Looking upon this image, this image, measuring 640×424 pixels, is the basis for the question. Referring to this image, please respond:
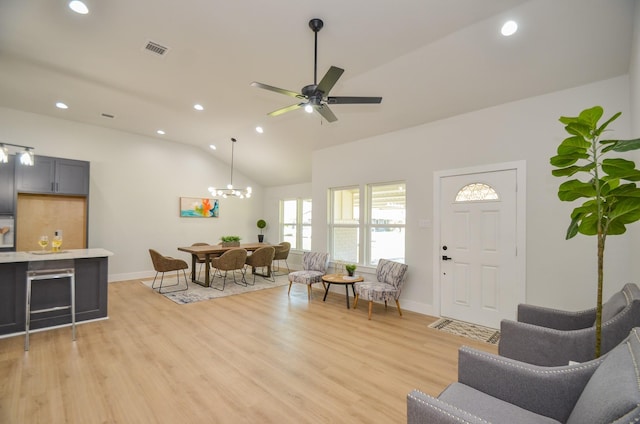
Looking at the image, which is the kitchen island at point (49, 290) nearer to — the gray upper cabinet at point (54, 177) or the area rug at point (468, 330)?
the gray upper cabinet at point (54, 177)

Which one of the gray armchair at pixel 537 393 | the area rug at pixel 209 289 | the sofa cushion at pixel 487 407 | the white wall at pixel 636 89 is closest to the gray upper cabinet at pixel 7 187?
the area rug at pixel 209 289

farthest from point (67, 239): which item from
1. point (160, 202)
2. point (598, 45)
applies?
point (598, 45)

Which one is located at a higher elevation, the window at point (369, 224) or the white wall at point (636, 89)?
the white wall at point (636, 89)

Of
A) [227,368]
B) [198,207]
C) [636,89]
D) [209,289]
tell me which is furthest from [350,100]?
[198,207]

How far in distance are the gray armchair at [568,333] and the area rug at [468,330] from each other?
1.15 meters

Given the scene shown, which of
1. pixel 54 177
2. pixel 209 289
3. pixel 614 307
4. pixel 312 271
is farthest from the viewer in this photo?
pixel 209 289

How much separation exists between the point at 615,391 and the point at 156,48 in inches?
179

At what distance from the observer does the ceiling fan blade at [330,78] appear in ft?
7.84

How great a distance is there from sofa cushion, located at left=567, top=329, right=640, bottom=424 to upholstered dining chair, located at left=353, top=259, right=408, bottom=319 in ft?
10.1

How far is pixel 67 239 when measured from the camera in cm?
594

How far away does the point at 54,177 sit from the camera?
5.57 meters

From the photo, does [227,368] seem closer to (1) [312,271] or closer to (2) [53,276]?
(2) [53,276]

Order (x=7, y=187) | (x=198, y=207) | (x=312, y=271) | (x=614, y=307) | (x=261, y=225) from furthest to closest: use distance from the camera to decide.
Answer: (x=261, y=225) < (x=198, y=207) < (x=312, y=271) < (x=7, y=187) < (x=614, y=307)

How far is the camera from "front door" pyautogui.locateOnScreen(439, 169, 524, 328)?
12.2 feet
